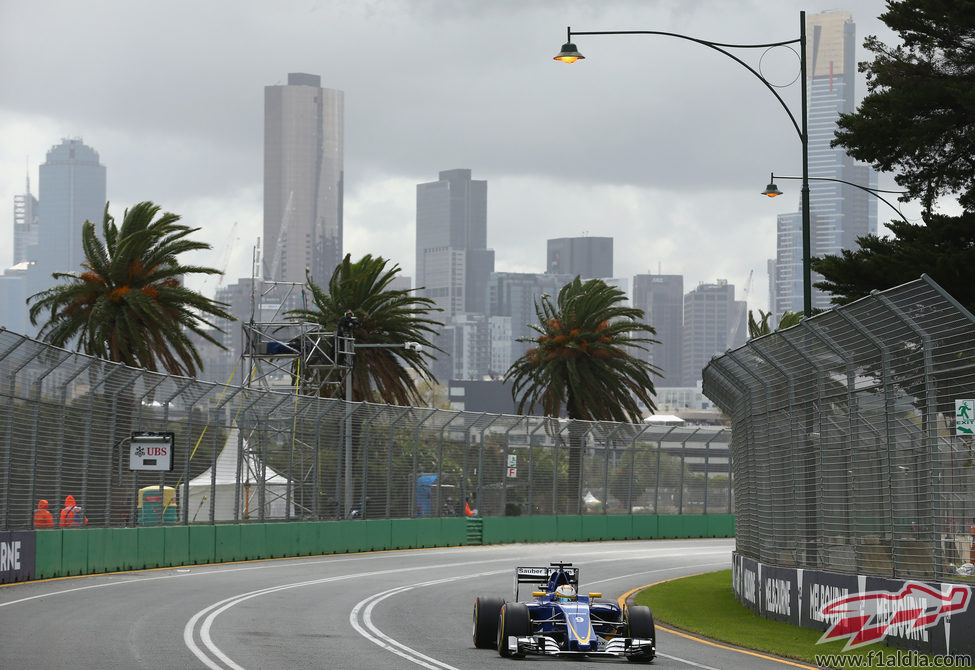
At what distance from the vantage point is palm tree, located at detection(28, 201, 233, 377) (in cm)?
3938

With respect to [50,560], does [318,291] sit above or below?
above

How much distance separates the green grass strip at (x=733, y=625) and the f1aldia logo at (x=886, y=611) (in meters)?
0.21

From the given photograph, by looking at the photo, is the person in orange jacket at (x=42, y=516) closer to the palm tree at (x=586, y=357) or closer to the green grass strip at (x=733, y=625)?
the green grass strip at (x=733, y=625)

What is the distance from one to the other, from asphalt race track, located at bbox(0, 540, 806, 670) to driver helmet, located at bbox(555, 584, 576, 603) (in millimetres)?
625

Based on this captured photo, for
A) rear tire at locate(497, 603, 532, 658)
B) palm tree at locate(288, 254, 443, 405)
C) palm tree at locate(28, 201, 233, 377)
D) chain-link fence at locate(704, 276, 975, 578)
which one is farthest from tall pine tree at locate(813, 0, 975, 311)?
palm tree at locate(288, 254, 443, 405)

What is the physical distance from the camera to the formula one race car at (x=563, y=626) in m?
14.7

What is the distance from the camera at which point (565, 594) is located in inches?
600

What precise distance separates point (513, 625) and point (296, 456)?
22.8 metres

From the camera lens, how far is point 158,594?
22.5 m

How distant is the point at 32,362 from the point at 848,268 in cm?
1468

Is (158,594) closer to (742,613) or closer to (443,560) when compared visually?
(742,613)

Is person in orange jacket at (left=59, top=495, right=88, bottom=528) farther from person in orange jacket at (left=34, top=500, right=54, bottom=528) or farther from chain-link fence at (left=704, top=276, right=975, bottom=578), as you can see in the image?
chain-link fence at (left=704, top=276, right=975, bottom=578)

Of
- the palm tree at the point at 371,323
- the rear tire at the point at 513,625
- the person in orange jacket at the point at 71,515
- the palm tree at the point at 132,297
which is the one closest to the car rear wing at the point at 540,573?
the rear tire at the point at 513,625

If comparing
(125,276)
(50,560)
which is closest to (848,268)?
(50,560)
